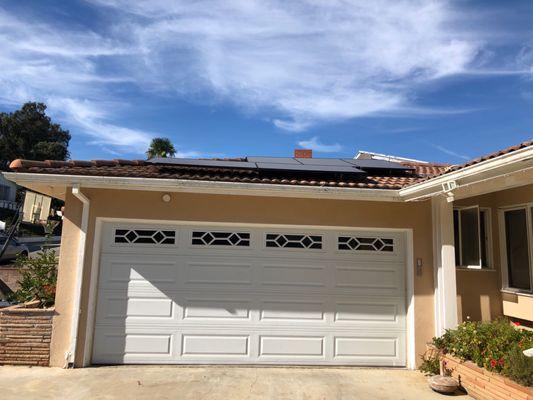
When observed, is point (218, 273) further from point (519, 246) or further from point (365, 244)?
point (519, 246)

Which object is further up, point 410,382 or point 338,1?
point 338,1

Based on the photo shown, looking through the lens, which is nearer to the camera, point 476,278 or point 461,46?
point 476,278

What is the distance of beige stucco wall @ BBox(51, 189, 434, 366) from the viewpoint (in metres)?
6.73

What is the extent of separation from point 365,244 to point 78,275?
196 inches

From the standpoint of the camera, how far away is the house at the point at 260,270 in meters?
6.76

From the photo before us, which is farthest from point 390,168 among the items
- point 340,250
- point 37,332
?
point 37,332

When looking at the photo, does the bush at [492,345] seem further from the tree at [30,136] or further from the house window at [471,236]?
the tree at [30,136]

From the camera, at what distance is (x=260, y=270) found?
7.18 meters

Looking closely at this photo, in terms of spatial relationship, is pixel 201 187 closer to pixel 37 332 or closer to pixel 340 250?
pixel 340 250

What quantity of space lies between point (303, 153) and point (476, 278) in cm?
586

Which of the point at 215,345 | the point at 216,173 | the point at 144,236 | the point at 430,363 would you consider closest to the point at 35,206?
the point at 144,236

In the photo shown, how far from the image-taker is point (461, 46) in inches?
325

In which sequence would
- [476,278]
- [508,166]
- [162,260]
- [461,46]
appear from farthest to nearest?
1. [461,46]
2. [476,278]
3. [162,260]
4. [508,166]

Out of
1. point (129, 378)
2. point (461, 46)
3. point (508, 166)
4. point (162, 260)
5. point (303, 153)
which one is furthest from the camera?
point (303, 153)
